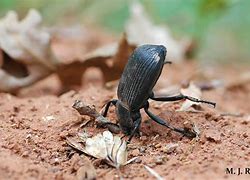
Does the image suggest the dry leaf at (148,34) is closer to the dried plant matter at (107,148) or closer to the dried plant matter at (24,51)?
the dried plant matter at (24,51)

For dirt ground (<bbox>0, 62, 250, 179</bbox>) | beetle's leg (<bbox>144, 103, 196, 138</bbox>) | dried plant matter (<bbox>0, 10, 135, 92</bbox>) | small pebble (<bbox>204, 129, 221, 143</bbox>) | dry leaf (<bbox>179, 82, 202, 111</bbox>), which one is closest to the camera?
dirt ground (<bbox>0, 62, 250, 179</bbox>)

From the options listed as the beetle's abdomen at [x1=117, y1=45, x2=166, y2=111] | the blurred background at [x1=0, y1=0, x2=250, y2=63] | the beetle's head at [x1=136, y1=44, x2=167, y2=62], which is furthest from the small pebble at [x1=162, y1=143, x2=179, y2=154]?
the blurred background at [x1=0, y1=0, x2=250, y2=63]

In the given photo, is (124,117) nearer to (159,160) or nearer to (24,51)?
(159,160)

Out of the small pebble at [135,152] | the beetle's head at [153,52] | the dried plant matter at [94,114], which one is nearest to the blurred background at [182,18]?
the beetle's head at [153,52]

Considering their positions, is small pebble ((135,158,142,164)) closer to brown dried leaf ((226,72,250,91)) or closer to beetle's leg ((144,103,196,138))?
beetle's leg ((144,103,196,138))

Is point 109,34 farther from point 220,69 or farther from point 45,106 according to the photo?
point 45,106

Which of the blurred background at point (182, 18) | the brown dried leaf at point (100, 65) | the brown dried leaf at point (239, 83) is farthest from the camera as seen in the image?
the blurred background at point (182, 18)

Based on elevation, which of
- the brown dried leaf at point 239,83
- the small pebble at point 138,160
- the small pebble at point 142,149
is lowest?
the small pebble at point 138,160

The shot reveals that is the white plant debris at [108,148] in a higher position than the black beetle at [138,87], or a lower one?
lower
